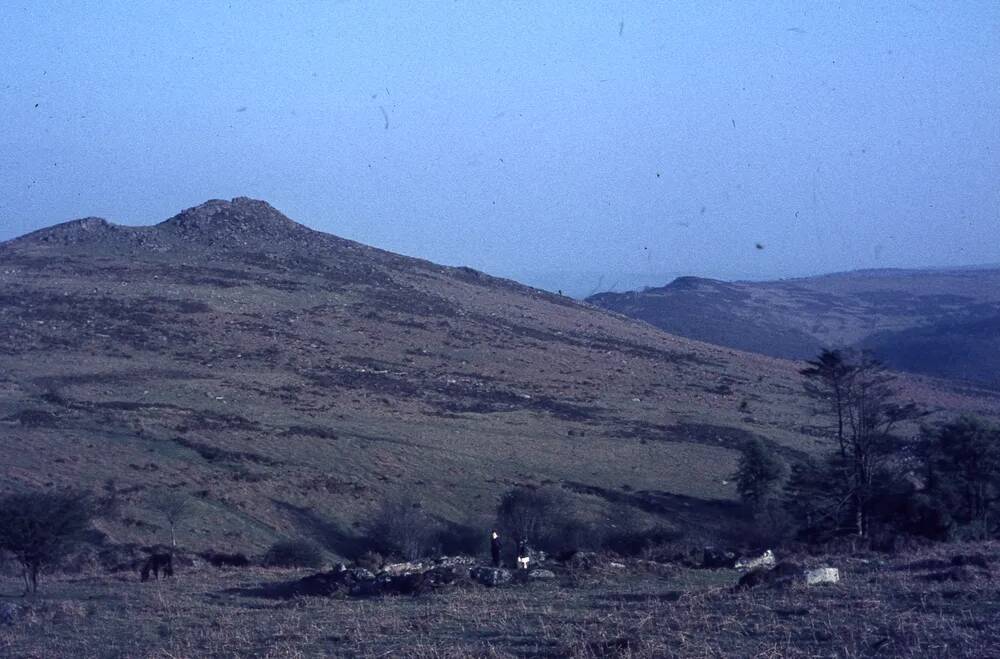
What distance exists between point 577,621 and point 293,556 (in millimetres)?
14957

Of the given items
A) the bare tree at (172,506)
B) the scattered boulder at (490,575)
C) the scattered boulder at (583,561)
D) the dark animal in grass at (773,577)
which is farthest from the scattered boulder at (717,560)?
the bare tree at (172,506)

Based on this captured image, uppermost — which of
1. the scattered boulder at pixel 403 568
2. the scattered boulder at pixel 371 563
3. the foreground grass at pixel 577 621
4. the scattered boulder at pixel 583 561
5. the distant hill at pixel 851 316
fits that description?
the distant hill at pixel 851 316

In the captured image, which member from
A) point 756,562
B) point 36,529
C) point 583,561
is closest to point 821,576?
point 583,561

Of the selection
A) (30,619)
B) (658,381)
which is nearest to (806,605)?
(30,619)

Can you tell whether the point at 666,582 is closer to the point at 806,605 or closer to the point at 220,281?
the point at 806,605

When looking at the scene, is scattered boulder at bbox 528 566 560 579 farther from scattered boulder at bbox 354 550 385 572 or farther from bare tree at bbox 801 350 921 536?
bare tree at bbox 801 350 921 536

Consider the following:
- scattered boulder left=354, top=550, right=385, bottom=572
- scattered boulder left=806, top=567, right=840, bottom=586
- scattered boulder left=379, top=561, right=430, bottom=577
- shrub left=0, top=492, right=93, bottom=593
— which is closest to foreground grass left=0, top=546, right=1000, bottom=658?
scattered boulder left=806, top=567, right=840, bottom=586

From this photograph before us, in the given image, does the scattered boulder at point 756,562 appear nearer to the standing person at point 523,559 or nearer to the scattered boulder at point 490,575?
the standing person at point 523,559

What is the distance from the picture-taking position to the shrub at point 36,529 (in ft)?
60.5

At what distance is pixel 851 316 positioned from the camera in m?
131

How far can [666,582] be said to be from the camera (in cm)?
1494

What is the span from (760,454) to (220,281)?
1936 inches

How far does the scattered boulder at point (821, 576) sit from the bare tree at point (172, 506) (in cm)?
1949

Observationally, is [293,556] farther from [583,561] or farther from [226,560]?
[583,561]
